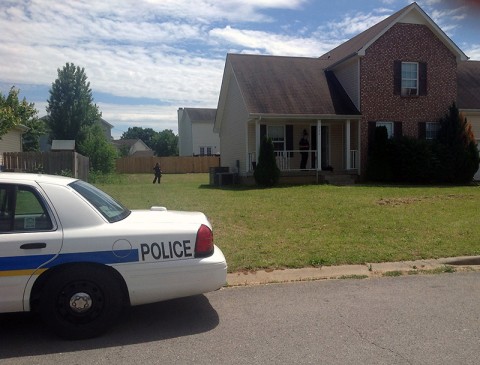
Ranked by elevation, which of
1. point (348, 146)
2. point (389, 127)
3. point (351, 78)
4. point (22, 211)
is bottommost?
point (22, 211)

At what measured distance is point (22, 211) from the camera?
14.4ft

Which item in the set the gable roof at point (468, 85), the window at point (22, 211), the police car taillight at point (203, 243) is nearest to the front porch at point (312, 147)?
the gable roof at point (468, 85)

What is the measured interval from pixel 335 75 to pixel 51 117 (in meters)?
33.0

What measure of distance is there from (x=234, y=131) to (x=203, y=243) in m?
19.0

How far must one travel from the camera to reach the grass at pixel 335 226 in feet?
23.9

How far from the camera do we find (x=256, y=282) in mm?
6121

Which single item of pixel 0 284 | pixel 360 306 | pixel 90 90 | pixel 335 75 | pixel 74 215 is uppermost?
pixel 90 90

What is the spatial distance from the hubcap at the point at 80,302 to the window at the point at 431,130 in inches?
786

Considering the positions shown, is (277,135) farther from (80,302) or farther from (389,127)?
(80,302)

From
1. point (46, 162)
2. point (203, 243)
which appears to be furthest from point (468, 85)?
point (203, 243)

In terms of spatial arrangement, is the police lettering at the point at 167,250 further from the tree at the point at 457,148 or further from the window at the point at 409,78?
the window at the point at 409,78

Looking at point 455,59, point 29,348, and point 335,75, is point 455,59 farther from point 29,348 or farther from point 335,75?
point 29,348

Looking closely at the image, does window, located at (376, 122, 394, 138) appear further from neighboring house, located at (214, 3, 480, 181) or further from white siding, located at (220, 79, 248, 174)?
white siding, located at (220, 79, 248, 174)

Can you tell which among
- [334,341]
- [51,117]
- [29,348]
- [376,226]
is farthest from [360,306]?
[51,117]
